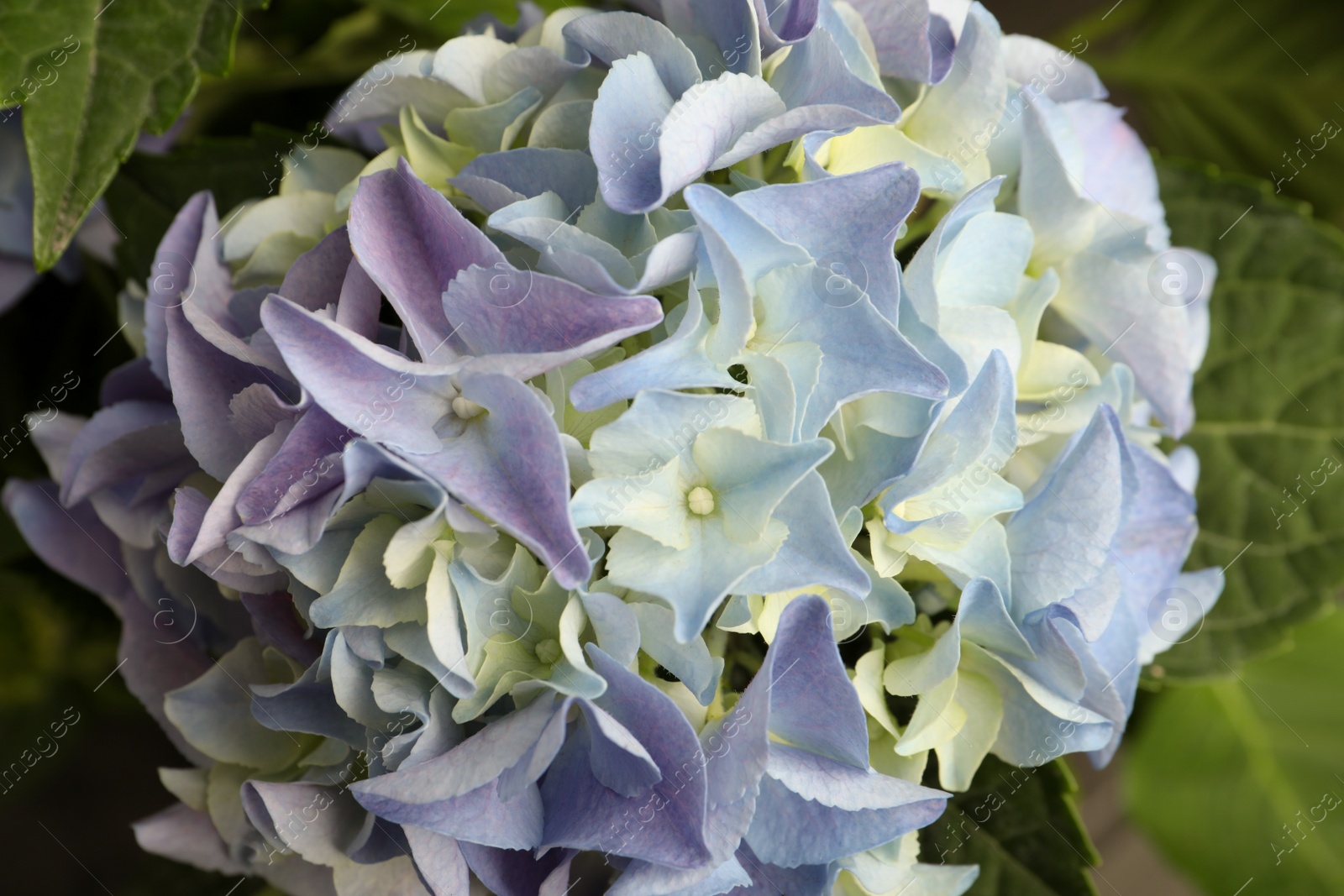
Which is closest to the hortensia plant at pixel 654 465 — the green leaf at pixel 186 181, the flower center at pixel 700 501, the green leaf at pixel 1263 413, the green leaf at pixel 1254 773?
the flower center at pixel 700 501

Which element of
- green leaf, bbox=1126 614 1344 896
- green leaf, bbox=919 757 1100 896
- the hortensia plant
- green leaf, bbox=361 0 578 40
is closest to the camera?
the hortensia plant

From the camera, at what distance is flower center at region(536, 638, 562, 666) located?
28cm

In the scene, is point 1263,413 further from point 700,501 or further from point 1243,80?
point 700,501

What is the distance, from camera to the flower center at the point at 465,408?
0.27 m

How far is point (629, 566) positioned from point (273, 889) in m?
0.27

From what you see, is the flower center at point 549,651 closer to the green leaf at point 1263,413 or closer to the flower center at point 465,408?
the flower center at point 465,408

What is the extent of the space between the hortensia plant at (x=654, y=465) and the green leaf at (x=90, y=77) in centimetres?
3

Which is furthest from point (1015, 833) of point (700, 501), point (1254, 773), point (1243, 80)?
point (1243, 80)

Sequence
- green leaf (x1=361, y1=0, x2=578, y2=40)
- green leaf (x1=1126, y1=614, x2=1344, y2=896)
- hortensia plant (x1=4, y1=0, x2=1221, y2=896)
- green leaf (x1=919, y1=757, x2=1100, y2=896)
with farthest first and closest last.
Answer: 1. green leaf (x1=1126, y1=614, x2=1344, y2=896)
2. green leaf (x1=361, y1=0, x2=578, y2=40)
3. green leaf (x1=919, y1=757, x2=1100, y2=896)
4. hortensia plant (x1=4, y1=0, x2=1221, y2=896)

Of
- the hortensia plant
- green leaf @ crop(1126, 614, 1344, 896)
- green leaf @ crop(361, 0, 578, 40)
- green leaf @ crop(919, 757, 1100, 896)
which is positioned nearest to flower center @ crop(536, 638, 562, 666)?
the hortensia plant

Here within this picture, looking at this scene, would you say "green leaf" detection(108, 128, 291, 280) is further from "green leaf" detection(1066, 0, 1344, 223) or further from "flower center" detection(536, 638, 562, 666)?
"green leaf" detection(1066, 0, 1344, 223)

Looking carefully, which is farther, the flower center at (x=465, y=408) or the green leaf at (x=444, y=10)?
the green leaf at (x=444, y=10)

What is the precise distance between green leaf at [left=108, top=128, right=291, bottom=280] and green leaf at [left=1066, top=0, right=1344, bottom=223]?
1.70 ft

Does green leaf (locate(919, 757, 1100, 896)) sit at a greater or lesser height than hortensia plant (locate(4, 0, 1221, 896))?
lesser
